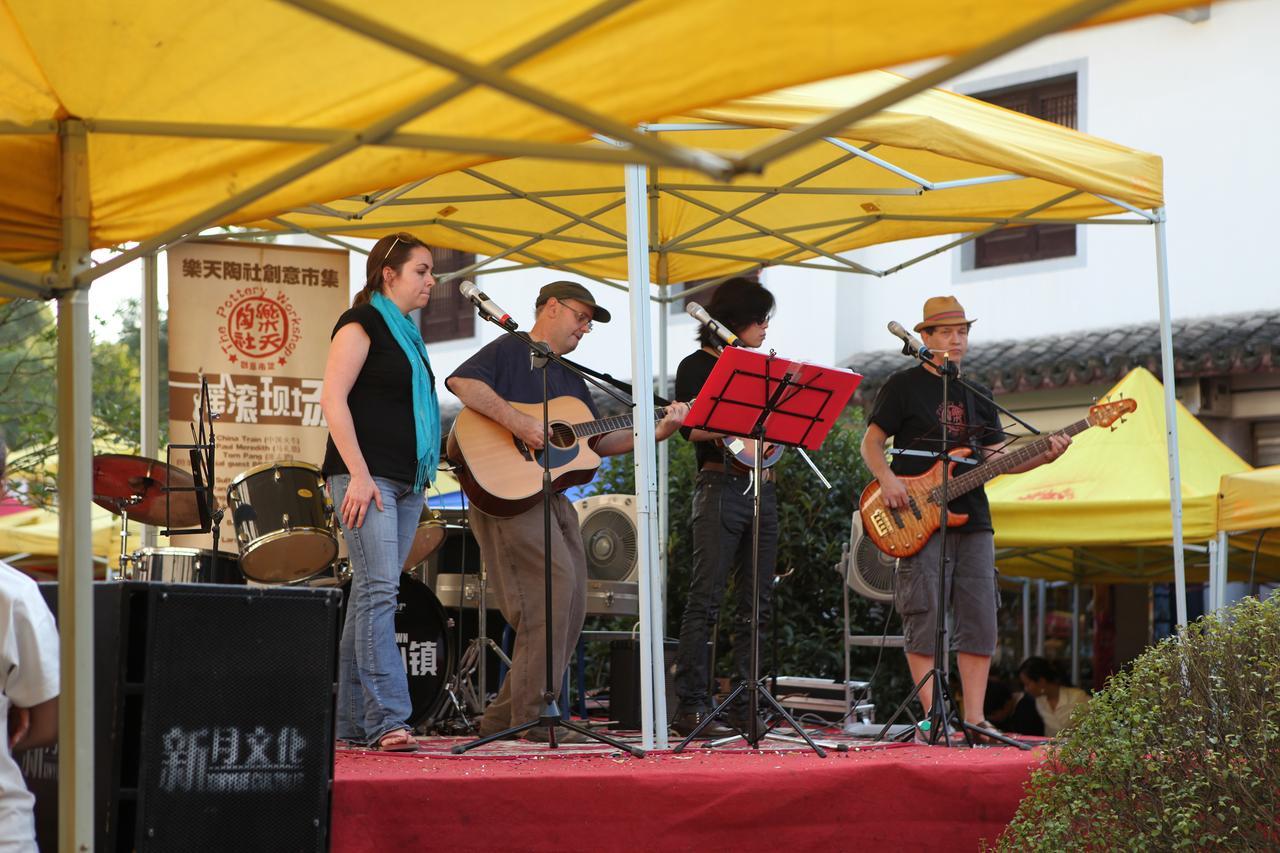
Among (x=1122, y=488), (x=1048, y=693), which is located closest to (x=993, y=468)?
(x=1122, y=488)

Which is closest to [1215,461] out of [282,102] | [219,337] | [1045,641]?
[1045,641]

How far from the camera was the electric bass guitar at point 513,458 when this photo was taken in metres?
6.31

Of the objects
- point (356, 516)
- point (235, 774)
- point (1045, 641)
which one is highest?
point (356, 516)

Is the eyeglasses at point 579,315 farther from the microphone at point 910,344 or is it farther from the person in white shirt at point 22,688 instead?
the person in white shirt at point 22,688

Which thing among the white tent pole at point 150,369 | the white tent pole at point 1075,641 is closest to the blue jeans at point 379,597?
the white tent pole at point 150,369

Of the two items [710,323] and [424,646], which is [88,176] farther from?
[424,646]

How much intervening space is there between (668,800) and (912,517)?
104 inches

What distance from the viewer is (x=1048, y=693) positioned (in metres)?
12.4

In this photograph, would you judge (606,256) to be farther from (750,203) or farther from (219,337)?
(219,337)

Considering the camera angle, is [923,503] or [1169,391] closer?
[923,503]

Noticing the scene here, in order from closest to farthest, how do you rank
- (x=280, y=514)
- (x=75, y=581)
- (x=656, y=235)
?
1. (x=75, y=581)
2. (x=280, y=514)
3. (x=656, y=235)

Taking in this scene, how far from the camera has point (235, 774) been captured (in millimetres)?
4500

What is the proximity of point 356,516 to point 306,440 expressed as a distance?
3.34 metres

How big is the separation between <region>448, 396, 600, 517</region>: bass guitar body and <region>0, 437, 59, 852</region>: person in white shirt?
2.79m
